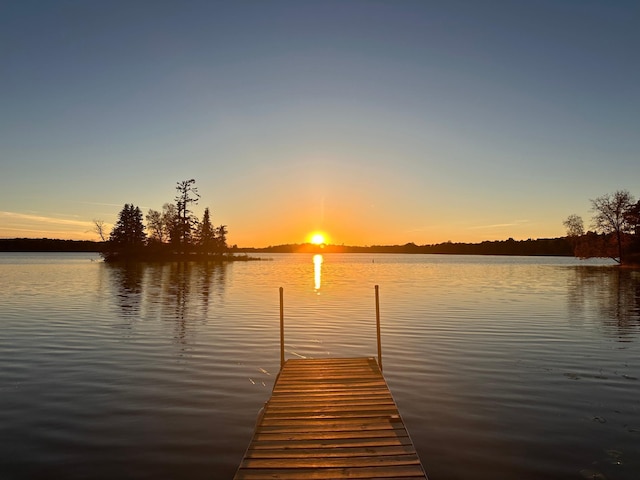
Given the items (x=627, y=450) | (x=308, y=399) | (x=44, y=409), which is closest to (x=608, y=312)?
(x=627, y=450)

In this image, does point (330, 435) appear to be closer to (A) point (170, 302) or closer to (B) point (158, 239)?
(A) point (170, 302)

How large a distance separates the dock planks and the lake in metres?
0.93

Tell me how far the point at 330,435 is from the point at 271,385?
5.71 m

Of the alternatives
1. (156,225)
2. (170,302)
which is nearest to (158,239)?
(156,225)

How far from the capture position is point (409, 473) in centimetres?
682

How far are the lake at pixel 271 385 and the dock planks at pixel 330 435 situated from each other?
0.93 metres

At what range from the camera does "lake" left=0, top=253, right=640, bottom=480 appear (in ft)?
29.0

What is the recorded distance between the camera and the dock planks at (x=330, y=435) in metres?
6.98

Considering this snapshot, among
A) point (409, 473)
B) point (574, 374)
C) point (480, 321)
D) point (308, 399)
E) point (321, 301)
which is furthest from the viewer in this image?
point (321, 301)

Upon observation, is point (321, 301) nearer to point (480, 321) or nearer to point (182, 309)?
point (182, 309)

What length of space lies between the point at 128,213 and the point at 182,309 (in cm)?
9113

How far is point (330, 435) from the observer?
8.38 metres

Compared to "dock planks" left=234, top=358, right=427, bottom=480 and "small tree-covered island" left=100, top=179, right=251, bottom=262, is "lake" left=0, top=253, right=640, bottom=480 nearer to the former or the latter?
"dock planks" left=234, top=358, right=427, bottom=480

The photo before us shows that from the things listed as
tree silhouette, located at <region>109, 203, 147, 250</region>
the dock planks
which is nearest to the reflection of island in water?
the dock planks
